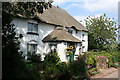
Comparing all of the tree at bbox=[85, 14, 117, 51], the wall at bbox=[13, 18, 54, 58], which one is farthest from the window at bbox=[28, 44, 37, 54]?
the tree at bbox=[85, 14, 117, 51]

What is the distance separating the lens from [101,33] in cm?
2797

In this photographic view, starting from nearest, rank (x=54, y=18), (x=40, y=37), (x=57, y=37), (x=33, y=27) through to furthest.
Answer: (x=33, y=27) → (x=57, y=37) → (x=40, y=37) → (x=54, y=18)

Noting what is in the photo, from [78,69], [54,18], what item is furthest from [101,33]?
[78,69]

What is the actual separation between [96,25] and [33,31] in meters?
→ 19.1

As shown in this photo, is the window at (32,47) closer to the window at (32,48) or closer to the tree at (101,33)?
the window at (32,48)

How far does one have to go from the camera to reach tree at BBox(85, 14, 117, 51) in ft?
92.3

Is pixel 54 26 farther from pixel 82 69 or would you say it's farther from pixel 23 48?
pixel 82 69

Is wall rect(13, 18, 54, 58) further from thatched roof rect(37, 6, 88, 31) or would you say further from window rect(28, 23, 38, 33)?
thatched roof rect(37, 6, 88, 31)

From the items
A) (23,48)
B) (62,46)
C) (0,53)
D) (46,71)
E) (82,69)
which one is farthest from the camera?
(62,46)

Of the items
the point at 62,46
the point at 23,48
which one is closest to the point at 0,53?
the point at 23,48

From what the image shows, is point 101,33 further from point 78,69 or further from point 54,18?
point 78,69

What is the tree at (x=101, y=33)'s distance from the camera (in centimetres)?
2815

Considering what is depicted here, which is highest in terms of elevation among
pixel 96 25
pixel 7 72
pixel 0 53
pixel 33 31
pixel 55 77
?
pixel 96 25

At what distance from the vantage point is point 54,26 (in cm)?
1809
